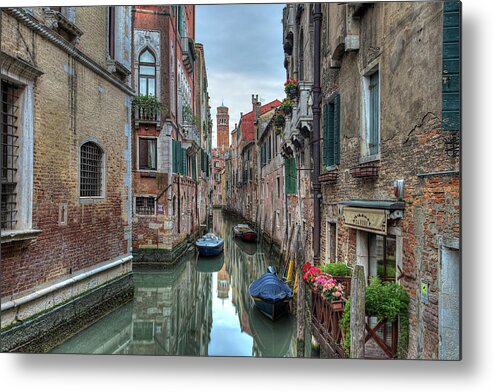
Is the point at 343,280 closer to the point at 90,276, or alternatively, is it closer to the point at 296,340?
the point at 296,340

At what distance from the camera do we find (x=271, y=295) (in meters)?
5.34

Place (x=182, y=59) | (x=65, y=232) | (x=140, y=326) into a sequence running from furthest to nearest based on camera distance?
1. (x=182, y=59)
2. (x=140, y=326)
3. (x=65, y=232)

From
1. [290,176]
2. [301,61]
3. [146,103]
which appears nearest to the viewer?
[146,103]

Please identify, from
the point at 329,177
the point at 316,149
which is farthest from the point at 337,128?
the point at 316,149

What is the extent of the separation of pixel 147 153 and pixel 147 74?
4.43ft

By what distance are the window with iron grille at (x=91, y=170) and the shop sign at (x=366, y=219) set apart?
306 centimetres

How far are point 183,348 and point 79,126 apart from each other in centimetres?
275

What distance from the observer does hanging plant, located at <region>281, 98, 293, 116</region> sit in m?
5.97

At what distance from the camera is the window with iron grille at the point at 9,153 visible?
3.13 metres

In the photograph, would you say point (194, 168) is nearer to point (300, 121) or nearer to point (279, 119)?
point (279, 119)

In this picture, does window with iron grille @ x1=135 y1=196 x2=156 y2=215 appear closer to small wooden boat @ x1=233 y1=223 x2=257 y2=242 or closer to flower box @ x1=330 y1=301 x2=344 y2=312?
small wooden boat @ x1=233 y1=223 x2=257 y2=242

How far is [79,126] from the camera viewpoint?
4.22 metres

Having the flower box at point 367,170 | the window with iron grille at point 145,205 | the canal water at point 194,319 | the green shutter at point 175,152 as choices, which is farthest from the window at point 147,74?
the flower box at point 367,170

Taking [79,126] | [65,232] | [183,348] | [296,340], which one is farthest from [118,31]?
[296,340]
